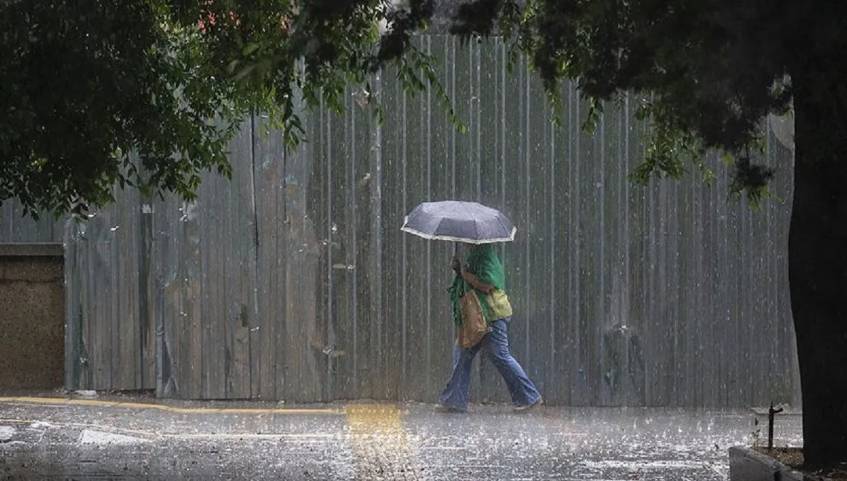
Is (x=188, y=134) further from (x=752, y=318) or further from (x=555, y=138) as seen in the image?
(x=752, y=318)

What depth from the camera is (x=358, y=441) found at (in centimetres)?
1271

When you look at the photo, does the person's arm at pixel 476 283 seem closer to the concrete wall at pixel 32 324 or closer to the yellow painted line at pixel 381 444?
the yellow painted line at pixel 381 444

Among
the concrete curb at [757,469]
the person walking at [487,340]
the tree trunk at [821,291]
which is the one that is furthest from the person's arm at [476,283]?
the tree trunk at [821,291]

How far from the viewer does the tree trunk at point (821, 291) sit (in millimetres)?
8766

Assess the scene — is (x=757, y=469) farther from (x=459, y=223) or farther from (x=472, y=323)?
(x=472, y=323)

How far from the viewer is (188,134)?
11.3 metres

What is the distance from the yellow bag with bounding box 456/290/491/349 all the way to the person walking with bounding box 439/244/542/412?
5cm

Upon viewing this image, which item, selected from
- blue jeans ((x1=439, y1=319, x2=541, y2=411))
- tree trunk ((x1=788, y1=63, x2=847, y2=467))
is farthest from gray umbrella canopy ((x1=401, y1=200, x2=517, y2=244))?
tree trunk ((x1=788, y1=63, x2=847, y2=467))

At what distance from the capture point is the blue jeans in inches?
580

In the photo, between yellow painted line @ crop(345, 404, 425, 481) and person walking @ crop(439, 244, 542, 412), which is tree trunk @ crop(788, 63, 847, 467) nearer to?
yellow painted line @ crop(345, 404, 425, 481)

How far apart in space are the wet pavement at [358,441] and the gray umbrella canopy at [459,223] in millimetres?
1597

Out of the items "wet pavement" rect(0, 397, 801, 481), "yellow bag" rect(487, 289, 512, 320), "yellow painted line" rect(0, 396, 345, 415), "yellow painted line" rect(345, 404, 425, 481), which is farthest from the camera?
"yellow bag" rect(487, 289, 512, 320)

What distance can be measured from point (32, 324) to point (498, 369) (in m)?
4.57

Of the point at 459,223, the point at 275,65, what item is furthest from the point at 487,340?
the point at 275,65
